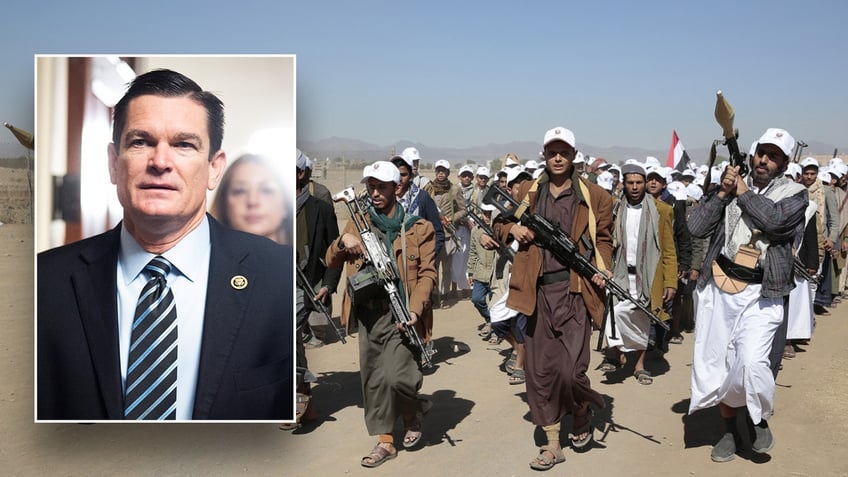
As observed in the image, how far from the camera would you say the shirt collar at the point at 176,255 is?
4.79 metres

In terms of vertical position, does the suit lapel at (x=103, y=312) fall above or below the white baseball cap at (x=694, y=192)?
below

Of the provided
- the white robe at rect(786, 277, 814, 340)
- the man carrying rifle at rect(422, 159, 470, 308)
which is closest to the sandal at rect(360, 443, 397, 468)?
the white robe at rect(786, 277, 814, 340)

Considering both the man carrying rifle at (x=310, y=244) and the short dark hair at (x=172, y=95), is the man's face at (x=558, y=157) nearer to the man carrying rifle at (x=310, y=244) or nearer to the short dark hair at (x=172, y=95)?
the man carrying rifle at (x=310, y=244)

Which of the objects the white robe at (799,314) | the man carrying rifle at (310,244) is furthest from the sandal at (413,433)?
the white robe at (799,314)

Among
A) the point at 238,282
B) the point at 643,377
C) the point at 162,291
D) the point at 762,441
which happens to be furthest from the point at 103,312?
the point at 643,377

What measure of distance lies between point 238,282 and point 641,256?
4.18m

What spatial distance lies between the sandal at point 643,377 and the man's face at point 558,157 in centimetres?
284

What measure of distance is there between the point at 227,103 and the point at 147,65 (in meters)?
0.47

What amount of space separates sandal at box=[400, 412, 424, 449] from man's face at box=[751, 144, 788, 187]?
277 centimetres

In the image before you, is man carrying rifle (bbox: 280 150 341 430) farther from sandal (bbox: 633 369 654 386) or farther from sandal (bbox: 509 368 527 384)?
sandal (bbox: 633 369 654 386)

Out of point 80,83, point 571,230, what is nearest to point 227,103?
point 80,83

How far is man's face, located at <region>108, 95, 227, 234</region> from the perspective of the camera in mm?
4707

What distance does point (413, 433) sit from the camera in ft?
19.6

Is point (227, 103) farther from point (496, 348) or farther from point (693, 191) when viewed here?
point (693, 191)
